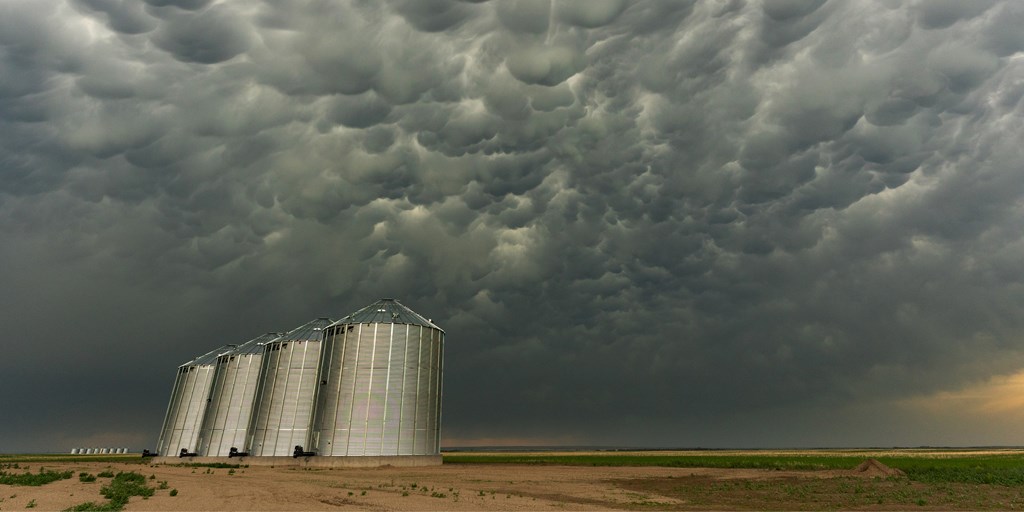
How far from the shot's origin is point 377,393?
8138 cm

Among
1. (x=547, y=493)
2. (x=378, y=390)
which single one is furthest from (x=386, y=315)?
(x=547, y=493)

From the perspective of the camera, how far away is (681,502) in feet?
138

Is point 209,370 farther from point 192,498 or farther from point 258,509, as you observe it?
point 258,509

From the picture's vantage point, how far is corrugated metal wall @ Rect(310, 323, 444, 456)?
79.9 meters

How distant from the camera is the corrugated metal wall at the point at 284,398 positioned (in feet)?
296

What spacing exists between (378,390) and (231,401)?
142ft

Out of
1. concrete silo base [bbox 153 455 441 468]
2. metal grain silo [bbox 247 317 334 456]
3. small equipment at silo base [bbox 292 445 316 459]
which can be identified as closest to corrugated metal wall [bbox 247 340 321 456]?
metal grain silo [bbox 247 317 334 456]

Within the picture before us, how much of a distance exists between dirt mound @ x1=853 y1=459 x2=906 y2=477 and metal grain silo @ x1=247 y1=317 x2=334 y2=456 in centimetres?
7724

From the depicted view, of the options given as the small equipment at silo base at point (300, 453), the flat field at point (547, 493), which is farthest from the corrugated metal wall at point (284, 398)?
the flat field at point (547, 493)

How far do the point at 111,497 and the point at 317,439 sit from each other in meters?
47.5

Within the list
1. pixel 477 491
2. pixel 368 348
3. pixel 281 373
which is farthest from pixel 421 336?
pixel 477 491

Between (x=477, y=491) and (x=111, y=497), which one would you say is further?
(x=477, y=491)

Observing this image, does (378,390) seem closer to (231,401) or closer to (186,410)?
(231,401)

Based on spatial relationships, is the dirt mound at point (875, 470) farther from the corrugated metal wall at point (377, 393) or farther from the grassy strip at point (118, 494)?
the grassy strip at point (118, 494)
